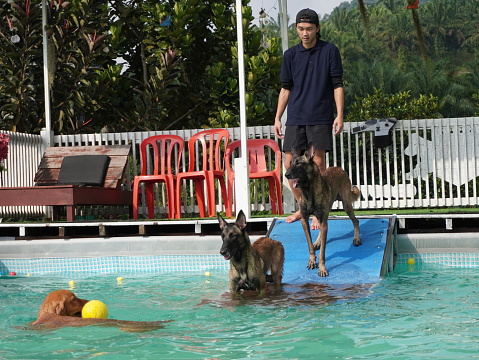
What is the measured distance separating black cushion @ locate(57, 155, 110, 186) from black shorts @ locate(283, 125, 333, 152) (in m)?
4.94

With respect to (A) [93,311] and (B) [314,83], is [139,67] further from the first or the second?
(A) [93,311]

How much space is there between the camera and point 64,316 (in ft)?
16.2

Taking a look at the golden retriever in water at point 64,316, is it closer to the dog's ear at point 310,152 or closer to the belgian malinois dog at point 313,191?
the belgian malinois dog at point 313,191

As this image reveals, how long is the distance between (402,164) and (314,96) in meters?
4.56

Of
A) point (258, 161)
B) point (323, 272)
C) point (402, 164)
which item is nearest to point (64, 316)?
point (323, 272)

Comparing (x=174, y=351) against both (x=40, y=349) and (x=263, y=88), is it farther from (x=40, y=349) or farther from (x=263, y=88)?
(x=263, y=88)

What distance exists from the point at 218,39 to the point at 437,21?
190 feet

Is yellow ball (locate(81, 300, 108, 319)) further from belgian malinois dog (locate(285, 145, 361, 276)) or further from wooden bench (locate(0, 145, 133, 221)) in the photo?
wooden bench (locate(0, 145, 133, 221))

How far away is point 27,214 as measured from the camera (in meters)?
12.8

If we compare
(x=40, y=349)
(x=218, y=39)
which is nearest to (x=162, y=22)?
(x=218, y=39)

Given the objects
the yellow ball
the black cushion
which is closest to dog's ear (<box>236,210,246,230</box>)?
the yellow ball

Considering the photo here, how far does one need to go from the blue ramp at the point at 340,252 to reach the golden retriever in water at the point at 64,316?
2.37 meters

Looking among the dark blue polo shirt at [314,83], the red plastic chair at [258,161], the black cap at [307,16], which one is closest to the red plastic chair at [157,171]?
the red plastic chair at [258,161]

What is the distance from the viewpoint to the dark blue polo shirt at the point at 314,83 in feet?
25.6
